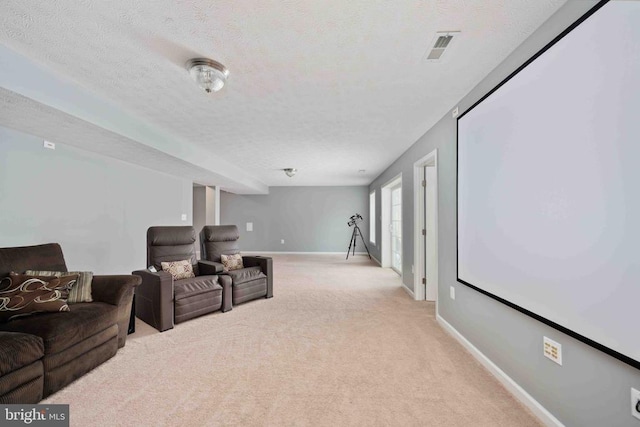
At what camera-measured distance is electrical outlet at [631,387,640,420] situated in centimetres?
125

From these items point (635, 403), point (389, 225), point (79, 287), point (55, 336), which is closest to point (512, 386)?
point (635, 403)

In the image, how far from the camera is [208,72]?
226 centimetres

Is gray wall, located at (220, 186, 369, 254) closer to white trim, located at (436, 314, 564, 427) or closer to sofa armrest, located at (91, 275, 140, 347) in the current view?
white trim, located at (436, 314, 564, 427)

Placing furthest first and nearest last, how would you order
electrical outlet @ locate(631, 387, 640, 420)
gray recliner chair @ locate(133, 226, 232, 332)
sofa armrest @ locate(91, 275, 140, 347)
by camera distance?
1. gray recliner chair @ locate(133, 226, 232, 332)
2. sofa armrest @ locate(91, 275, 140, 347)
3. electrical outlet @ locate(631, 387, 640, 420)

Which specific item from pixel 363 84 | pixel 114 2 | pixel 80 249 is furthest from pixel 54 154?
pixel 363 84

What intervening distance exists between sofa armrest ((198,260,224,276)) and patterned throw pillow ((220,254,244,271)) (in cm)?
24

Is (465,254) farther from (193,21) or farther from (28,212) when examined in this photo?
(28,212)

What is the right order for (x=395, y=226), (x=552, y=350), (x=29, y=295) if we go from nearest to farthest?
(x=552, y=350) → (x=29, y=295) → (x=395, y=226)

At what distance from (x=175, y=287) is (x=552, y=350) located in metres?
3.47

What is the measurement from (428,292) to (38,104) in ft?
16.0

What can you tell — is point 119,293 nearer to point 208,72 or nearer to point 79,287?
point 79,287

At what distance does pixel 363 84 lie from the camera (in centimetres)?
259

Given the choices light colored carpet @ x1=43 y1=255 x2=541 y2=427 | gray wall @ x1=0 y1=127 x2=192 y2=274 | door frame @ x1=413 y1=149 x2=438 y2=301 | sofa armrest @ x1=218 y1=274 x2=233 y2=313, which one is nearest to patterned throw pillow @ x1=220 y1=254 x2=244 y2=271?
sofa armrest @ x1=218 y1=274 x2=233 y2=313

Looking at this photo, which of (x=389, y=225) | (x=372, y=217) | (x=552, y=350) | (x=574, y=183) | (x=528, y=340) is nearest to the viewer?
Result: (x=574, y=183)
